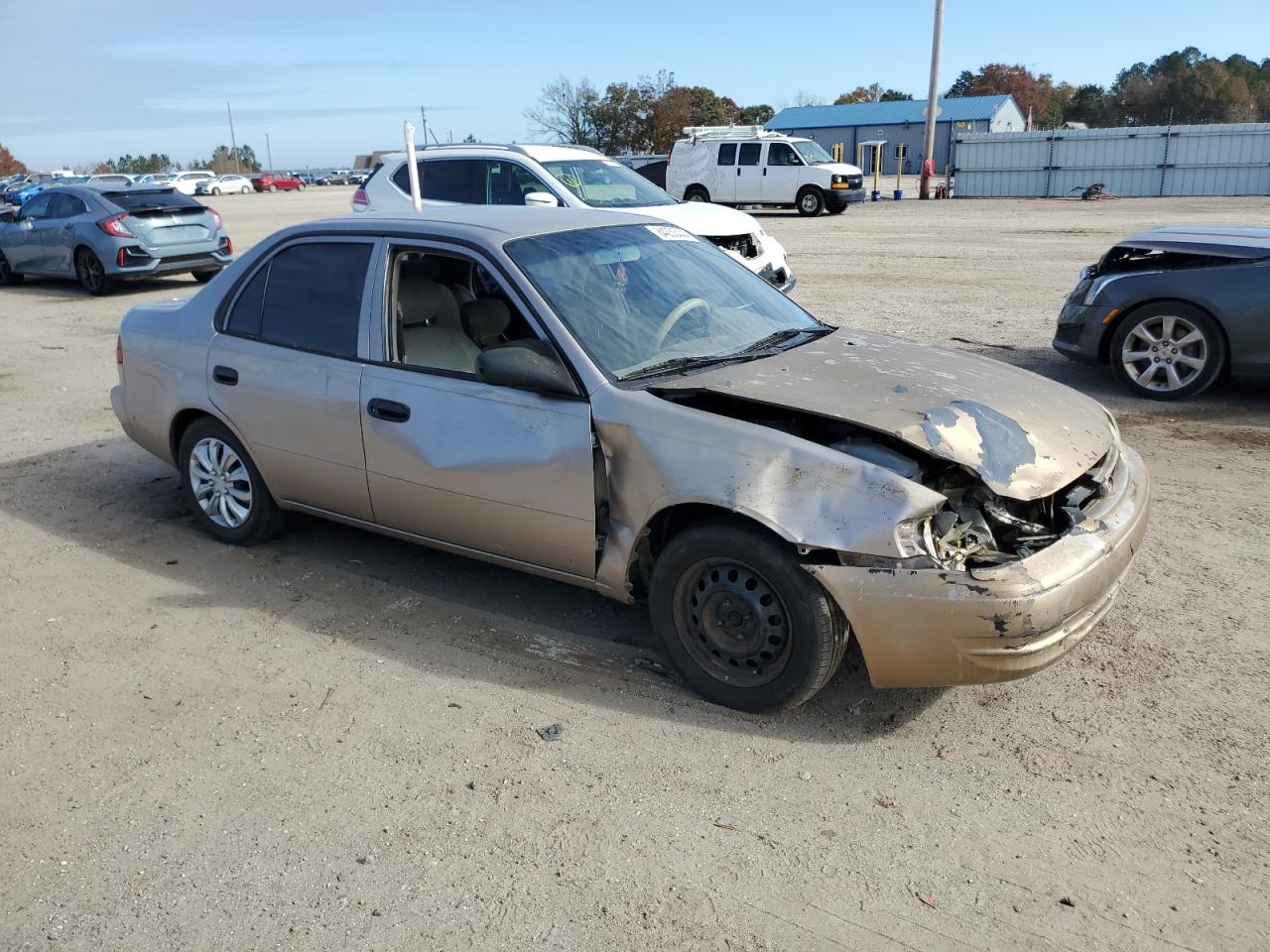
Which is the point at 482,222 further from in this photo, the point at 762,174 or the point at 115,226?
the point at 762,174

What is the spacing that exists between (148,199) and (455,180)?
22.0 feet

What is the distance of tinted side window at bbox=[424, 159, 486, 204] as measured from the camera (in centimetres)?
1120

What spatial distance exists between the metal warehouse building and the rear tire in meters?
54.8

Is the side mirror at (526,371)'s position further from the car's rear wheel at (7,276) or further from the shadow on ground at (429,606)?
the car's rear wheel at (7,276)

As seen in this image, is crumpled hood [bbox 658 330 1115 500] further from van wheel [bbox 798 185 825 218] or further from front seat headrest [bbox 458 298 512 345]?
van wheel [bbox 798 185 825 218]

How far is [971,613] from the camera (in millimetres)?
3230

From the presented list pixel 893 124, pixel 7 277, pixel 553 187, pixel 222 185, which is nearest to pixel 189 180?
pixel 222 185

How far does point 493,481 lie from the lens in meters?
4.11

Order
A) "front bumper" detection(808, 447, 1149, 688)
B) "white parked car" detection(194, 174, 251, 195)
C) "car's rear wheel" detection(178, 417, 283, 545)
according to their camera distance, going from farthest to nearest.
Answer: "white parked car" detection(194, 174, 251, 195) → "car's rear wheel" detection(178, 417, 283, 545) → "front bumper" detection(808, 447, 1149, 688)

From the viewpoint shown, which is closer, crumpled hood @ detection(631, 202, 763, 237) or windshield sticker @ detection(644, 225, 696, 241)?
windshield sticker @ detection(644, 225, 696, 241)

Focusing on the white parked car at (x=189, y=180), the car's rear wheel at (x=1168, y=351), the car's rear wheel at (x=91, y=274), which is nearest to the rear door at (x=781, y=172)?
the car's rear wheel at (x=91, y=274)

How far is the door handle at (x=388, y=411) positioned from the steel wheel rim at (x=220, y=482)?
3.82 feet

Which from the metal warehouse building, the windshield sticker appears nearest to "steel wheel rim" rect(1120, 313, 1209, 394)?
the windshield sticker

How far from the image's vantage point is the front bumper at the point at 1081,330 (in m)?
7.91
